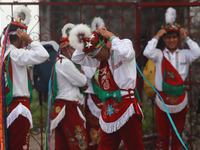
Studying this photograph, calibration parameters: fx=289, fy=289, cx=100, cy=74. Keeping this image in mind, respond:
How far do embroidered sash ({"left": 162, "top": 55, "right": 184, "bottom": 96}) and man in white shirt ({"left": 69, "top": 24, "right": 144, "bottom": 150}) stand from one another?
4.66ft

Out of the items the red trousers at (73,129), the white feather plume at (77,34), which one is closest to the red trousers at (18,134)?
the red trousers at (73,129)

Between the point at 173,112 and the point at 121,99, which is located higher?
the point at 121,99

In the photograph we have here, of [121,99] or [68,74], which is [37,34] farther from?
[121,99]

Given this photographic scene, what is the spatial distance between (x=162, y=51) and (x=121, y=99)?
6.07 ft

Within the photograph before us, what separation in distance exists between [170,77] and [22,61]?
2.18 m

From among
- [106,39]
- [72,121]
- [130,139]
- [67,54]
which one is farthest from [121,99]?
[67,54]

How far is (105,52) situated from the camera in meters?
2.97

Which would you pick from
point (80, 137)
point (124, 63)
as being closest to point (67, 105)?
point (80, 137)

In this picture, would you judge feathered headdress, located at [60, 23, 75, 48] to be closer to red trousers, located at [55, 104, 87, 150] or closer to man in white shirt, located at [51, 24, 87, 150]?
man in white shirt, located at [51, 24, 87, 150]

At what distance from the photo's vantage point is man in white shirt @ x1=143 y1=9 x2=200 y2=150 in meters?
4.23

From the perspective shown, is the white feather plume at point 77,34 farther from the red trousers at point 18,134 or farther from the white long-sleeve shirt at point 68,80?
the red trousers at point 18,134

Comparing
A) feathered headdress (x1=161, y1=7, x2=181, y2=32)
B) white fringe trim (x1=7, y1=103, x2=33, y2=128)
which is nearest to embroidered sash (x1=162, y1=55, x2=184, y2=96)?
feathered headdress (x1=161, y1=7, x2=181, y2=32)

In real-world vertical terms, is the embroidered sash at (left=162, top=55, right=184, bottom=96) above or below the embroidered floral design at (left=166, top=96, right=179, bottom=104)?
above

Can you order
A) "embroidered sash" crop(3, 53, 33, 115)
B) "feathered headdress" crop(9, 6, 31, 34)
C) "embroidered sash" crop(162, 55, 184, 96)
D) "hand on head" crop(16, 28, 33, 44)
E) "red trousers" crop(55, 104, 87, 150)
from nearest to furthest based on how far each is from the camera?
"embroidered sash" crop(3, 53, 33, 115) → "hand on head" crop(16, 28, 33, 44) → "feathered headdress" crop(9, 6, 31, 34) → "red trousers" crop(55, 104, 87, 150) → "embroidered sash" crop(162, 55, 184, 96)
